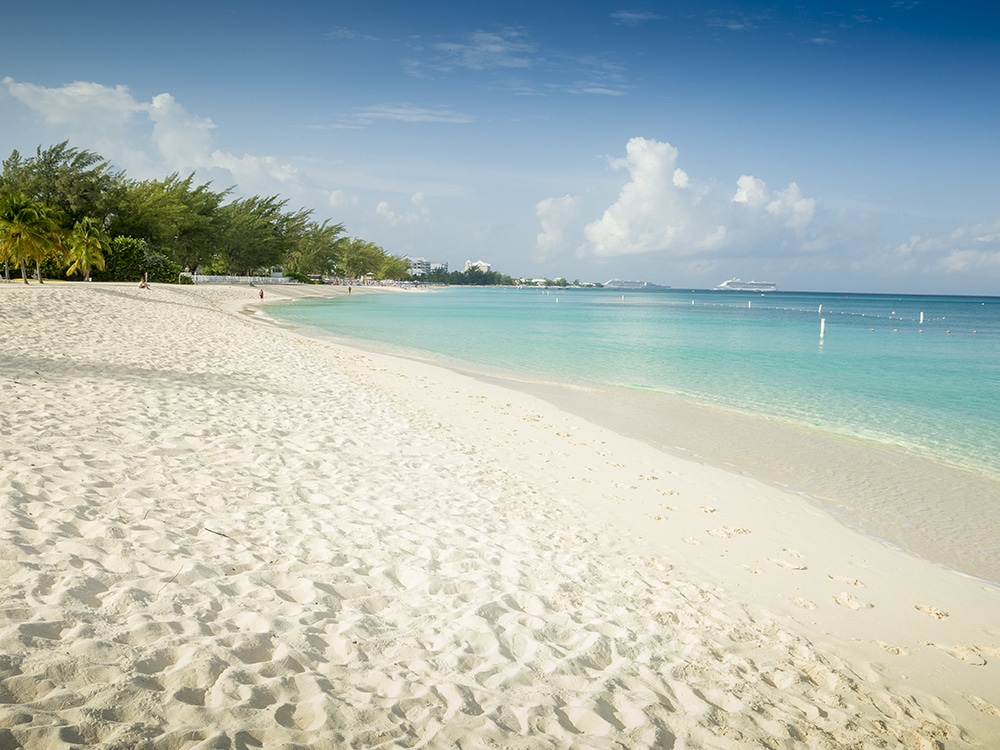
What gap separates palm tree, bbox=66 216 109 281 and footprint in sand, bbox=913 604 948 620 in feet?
171

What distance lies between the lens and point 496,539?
5.61 meters

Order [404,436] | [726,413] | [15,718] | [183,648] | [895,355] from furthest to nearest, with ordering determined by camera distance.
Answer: [895,355], [726,413], [404,436], [183,648], [15,718]

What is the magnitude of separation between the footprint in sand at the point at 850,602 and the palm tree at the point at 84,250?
51.7 m

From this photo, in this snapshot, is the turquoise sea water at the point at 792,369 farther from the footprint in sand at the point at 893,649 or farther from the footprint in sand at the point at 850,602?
the footprint in sand at the point at 893,649

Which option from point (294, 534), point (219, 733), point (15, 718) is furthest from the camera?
point (294, 534)

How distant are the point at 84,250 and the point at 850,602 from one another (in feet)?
177

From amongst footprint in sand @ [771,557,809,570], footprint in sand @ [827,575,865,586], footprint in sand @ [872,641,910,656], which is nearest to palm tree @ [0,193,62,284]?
footprint in sand @ [771,557,809,570]

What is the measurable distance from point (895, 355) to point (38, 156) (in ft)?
226

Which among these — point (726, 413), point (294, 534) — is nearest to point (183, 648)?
point (294, 534)

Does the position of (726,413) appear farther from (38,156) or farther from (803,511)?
(38,156)

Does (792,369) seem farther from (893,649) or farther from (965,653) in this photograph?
(893,649)

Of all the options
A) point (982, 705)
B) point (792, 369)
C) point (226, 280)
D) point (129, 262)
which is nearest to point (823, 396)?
point (792, 369)

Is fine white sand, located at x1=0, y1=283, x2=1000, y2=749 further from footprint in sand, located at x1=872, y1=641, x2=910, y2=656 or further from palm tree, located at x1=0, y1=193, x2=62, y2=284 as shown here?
palm tree, located at x1=0, y1=193, x2=62, y2=284

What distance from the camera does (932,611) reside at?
5.07 m
